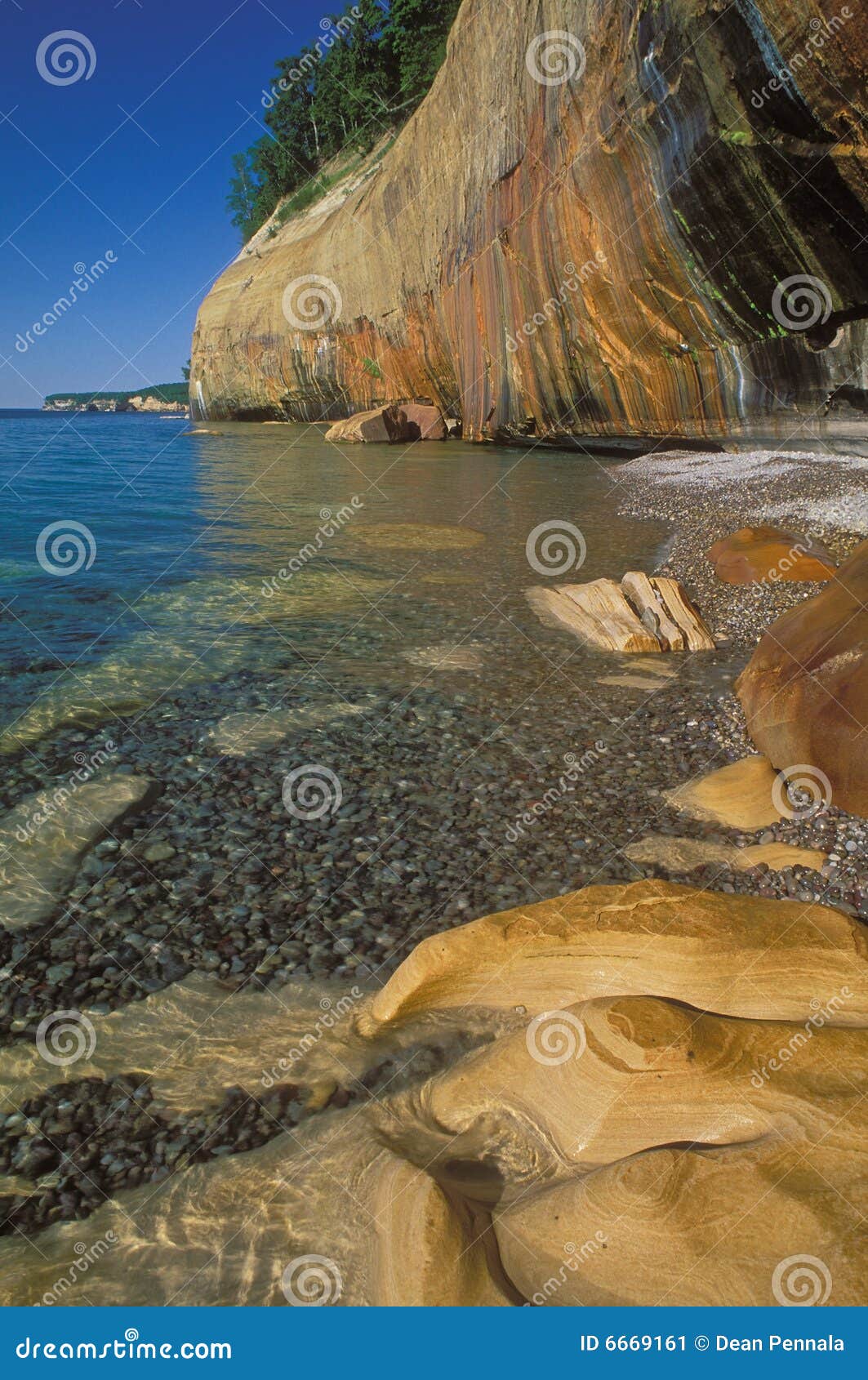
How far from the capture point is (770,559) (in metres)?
11.6

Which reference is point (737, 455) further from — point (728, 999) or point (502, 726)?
point (728, 999)

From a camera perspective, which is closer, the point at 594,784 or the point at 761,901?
the point at 761,901

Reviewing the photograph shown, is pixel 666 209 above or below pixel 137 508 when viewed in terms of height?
below

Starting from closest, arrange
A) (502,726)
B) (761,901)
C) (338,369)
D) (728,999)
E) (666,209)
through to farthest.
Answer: (728,999), (761,901), (502,726), (666,209), (338,369)

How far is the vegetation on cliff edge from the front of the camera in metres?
47.5

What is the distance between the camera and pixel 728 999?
3.57 m

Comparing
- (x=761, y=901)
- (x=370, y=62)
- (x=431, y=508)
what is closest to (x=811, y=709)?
(x=761, y=901)

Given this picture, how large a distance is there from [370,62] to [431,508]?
4799cm
